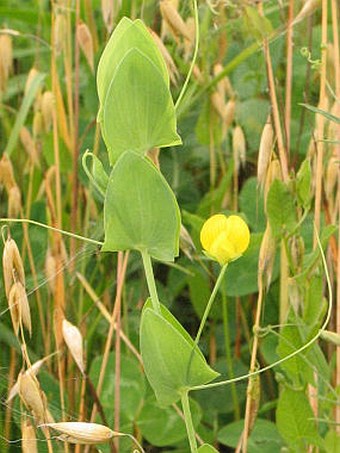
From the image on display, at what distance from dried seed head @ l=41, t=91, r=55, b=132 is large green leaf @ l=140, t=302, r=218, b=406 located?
0.48m

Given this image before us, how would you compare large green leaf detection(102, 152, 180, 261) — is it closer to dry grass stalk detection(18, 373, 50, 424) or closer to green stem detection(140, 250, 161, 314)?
green stem detection(140, 250, 161, 314)

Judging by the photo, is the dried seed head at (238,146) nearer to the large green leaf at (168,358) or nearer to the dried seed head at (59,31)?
the dried seed head at (59,31)

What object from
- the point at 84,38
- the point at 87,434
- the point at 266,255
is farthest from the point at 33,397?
the point at 84,38

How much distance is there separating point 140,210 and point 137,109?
0.05 meters

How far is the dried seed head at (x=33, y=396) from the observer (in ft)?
2.06

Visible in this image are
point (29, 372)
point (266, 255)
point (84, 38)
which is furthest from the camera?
point (84, 38)

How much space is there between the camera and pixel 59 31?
944 millimetres

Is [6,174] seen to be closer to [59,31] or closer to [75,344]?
[59,31]

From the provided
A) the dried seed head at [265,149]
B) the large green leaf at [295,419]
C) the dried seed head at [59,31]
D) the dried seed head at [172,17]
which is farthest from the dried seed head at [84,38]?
the large green leaf at [295,419]

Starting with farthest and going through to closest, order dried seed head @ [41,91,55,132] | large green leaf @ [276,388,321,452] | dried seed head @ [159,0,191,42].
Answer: dried seed head @ [41,91,55,132], dried seed head @ [159,0,191,42], large green leaf @ [276,388,321,452]

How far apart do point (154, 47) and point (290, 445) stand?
376 millimetres

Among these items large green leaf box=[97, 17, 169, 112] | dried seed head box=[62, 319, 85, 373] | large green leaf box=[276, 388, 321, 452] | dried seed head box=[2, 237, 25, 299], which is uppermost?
large green leaf box=[97, 17, 169, 112]

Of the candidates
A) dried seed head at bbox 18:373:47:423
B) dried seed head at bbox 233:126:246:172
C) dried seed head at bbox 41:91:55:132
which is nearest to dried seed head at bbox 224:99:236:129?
dried seed head at bbox 233:126:246:172

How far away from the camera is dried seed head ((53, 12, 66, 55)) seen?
93cm
